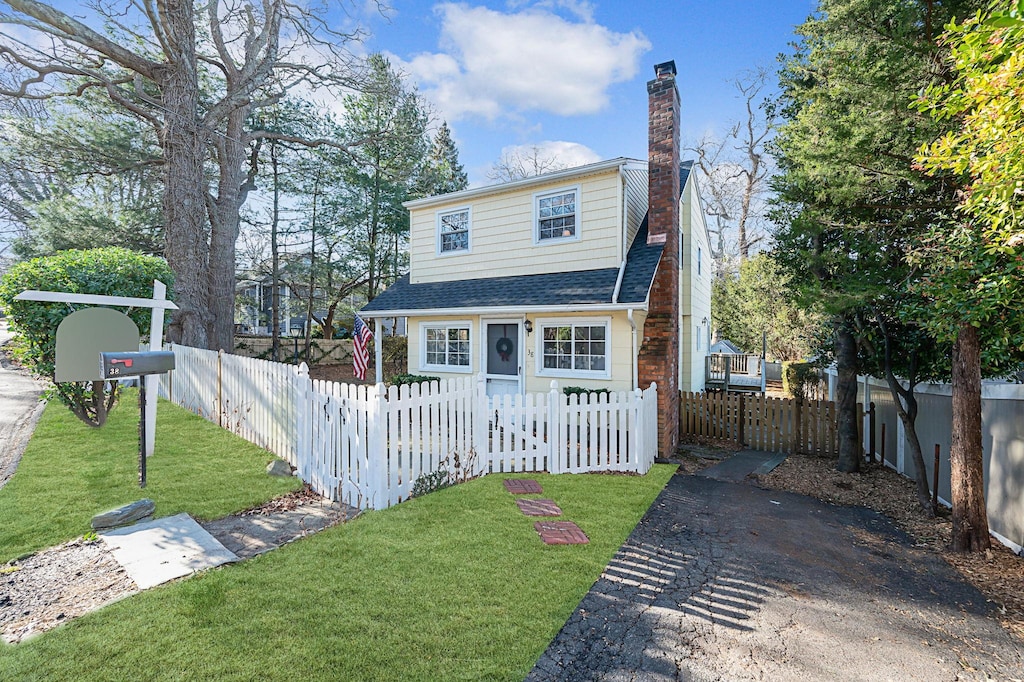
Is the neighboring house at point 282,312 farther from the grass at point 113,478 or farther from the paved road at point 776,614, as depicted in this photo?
the paved road at point 776,614

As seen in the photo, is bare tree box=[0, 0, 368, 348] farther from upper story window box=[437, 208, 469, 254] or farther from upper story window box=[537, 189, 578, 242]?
upper story window box=[537, 189, 578, 242]

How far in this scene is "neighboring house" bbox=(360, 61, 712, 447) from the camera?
882 centimetres

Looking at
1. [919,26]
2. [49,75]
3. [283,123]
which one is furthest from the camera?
[283,123]

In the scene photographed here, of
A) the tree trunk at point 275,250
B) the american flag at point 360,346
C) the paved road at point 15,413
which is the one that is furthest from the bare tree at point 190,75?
the tree trunk at point 275,250

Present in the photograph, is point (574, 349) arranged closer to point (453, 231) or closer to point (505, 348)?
point (505, 348)

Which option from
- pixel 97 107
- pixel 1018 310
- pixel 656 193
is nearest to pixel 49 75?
pixel 97 107

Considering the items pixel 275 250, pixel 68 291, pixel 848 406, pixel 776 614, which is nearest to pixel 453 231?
pixel 68 291

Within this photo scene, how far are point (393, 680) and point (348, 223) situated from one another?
22884 millimetres

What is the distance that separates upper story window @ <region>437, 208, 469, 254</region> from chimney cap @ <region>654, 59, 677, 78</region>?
17.6 feet

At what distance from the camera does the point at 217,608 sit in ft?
9.90

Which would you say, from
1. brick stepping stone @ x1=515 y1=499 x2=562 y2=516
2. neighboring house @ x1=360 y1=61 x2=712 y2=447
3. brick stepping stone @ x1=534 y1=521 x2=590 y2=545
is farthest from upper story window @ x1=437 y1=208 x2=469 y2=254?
brick stepping stone @ x1=534 y1=521 x2=590 y2=545

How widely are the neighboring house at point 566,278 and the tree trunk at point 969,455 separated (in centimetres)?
412

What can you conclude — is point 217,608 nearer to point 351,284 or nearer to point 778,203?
point 778,203

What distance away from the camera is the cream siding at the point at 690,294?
1216cm
